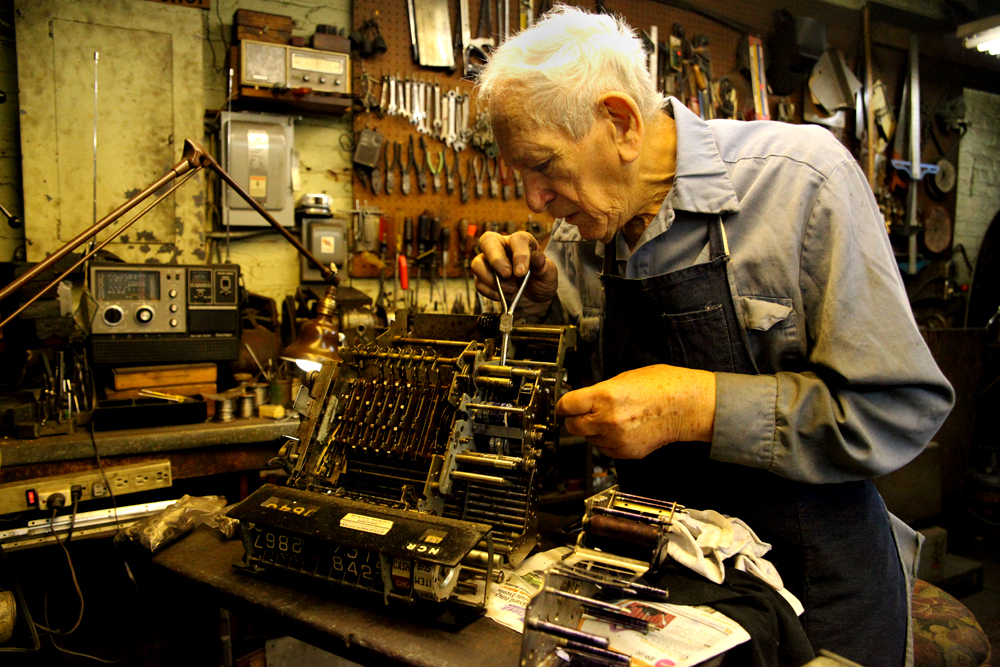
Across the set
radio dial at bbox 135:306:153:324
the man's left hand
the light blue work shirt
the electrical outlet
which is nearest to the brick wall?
the light blue work shirt

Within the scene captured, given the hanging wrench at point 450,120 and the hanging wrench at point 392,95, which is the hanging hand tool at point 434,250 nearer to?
the hanging wrench at point 450,120

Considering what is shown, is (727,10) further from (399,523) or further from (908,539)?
(399,523)

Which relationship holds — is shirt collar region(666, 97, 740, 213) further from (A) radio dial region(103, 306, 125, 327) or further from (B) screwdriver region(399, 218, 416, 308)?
(B) screwdriver region(399, 218, 416, 308)

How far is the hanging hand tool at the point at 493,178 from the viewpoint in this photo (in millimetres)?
3594

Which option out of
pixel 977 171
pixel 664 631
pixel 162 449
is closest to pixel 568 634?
pixel 664 631

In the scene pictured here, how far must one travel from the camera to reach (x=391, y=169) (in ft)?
11.1

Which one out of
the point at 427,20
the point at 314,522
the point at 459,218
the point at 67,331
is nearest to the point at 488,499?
the point at 314,522

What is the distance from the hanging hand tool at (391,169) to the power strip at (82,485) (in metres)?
1.83

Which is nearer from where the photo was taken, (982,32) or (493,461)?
(493,461)

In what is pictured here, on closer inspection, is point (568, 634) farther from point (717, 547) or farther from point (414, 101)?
point (414, 101)

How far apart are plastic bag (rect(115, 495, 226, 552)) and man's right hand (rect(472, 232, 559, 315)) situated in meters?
0.83

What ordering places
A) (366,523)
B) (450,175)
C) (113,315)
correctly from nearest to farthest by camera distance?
(366,523) < (113,315) < (450,175)

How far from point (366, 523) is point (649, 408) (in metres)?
0.53

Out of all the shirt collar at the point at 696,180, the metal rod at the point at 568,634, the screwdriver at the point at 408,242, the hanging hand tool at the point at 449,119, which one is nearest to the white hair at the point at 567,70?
the shirt collar at the point at 696,180
